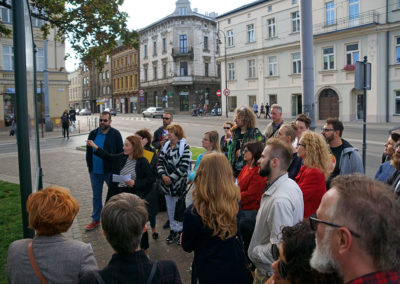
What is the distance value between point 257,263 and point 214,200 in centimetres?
68

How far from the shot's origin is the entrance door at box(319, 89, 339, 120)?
1176 inches

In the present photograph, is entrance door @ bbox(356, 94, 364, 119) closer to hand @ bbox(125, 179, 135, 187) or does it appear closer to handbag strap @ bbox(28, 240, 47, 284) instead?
hand @ bbox(125, 179, 135, 187)

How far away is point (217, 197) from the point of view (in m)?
2.78

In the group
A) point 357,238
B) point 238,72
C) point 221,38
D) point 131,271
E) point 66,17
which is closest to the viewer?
point 357,238

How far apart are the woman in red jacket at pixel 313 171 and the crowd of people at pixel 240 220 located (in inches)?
0.4

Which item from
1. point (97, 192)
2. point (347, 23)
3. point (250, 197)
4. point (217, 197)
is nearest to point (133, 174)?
point (97, 192)

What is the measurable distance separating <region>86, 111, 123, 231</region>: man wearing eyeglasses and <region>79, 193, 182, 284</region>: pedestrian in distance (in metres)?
3.77

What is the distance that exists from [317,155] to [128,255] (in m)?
2.53

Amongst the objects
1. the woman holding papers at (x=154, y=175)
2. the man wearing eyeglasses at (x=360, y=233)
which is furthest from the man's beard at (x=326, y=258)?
the woman holding papers at (x=154, y=175)

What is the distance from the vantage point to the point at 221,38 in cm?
4172

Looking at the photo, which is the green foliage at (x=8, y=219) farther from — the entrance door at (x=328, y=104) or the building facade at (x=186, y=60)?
the building facade at (x=186, y=60)

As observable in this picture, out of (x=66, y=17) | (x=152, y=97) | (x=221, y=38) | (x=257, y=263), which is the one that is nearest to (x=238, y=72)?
(x=221, y=38)

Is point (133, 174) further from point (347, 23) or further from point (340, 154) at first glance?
point (347, 23)

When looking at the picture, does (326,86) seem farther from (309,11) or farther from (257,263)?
(257,263)
